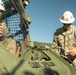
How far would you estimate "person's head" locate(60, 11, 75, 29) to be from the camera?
895 cm

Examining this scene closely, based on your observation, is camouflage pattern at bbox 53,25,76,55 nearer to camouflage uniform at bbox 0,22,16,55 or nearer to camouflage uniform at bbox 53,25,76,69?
camouflage uniform at bbox 53,25,76,69

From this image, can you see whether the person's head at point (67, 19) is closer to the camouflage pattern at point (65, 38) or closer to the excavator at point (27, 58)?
the camouflage pattern at point (65, 38)

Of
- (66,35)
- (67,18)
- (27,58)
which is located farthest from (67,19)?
(27,58)

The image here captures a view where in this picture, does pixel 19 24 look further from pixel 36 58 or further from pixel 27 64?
pixel 27 64

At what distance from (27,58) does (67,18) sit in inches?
140

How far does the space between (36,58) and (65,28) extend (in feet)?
9.73

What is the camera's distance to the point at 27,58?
594cm

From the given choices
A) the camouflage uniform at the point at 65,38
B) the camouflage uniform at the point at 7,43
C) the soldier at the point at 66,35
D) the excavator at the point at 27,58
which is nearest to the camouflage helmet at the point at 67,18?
the soldier at the point at 66,35

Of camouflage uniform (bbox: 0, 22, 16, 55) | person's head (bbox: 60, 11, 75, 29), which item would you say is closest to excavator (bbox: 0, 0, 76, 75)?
camouflage uniform (bbox: 0, 22, 16, 55)

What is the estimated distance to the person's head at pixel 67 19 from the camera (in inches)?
352

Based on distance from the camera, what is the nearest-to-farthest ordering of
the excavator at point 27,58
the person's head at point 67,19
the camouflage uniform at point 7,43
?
the excavator at point 27,58 < the camouflage uniform at point 7,43 < the person's head at point 67,19

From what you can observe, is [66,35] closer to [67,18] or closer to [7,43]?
[67,18]

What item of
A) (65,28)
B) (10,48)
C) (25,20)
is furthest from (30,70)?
(65,28)

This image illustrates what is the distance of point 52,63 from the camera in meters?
5.77
